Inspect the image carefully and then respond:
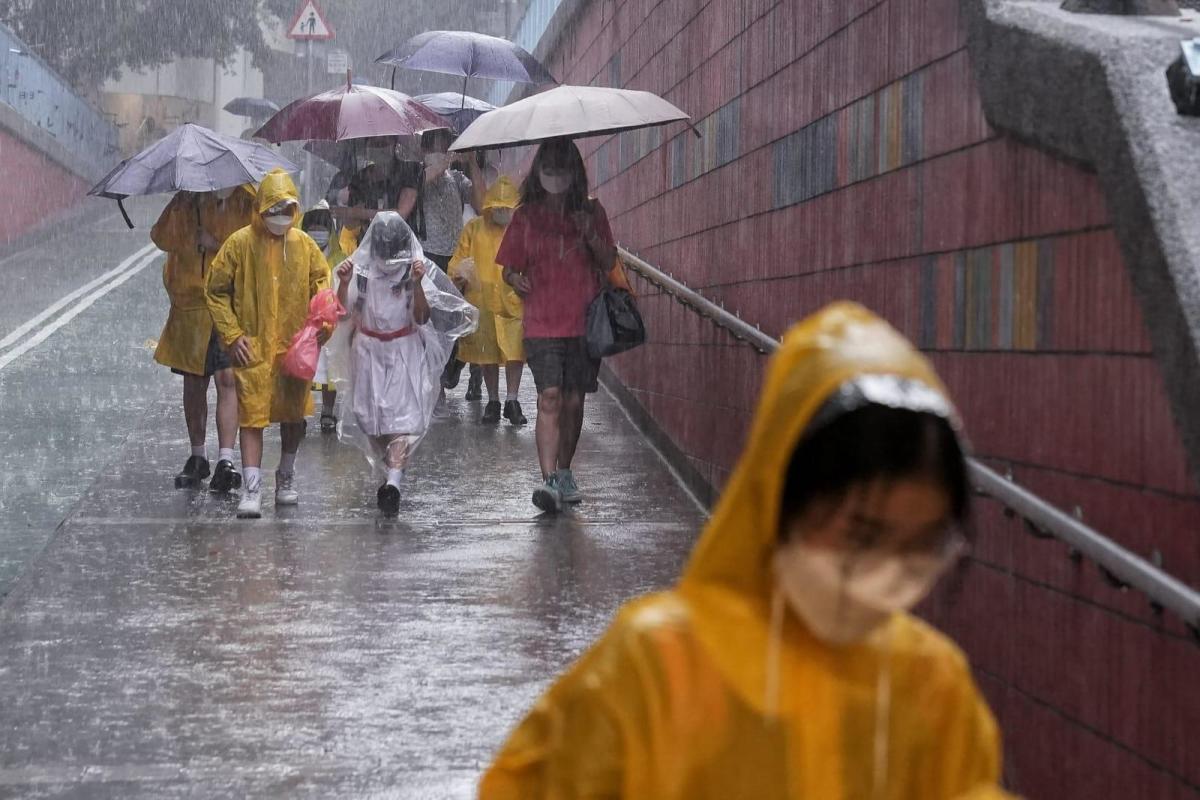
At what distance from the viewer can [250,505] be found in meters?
9.43

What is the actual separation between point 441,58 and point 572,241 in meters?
5.54

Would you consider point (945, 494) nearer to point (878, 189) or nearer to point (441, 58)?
point (878, 189)

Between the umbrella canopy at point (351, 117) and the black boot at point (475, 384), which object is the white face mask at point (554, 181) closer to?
the umbrella canopy at point (351, 117)

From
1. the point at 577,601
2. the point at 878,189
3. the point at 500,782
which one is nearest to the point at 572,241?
the point at 577,601

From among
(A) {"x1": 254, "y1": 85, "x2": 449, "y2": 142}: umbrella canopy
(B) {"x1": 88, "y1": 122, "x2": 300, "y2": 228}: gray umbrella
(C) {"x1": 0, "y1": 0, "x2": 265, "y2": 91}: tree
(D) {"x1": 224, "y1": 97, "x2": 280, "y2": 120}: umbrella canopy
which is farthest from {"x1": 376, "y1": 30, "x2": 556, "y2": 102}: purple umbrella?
(C) {"x1": 0, "y1": 0, "x2": 265, "y2": 91}: tree

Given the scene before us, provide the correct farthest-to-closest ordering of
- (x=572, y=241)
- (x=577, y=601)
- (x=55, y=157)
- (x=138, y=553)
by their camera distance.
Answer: (x=55, y=157) → (x=572, y=241) → (x=138, y=553) → (x=577, y=601)

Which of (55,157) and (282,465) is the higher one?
(55,157)

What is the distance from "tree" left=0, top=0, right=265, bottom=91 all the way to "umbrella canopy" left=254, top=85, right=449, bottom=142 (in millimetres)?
24860

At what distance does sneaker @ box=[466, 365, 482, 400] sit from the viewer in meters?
14.1

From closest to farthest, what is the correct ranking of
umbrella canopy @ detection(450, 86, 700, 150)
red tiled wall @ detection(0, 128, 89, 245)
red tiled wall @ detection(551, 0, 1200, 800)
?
red tiled wall @ detection(551, 0, 1200, 800) < umbrella canopy @ detection(450, 86, 700, 150) < red tiled wall @ detection(0, 128, 89, 245)

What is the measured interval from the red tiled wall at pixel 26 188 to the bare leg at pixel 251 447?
1643cm

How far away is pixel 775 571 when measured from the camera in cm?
192

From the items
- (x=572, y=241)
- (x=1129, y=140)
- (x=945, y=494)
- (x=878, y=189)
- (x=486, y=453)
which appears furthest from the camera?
(x=486, y=453)

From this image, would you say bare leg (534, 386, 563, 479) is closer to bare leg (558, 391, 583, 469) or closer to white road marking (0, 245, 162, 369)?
bare leg (558, 391, 583, 469)
